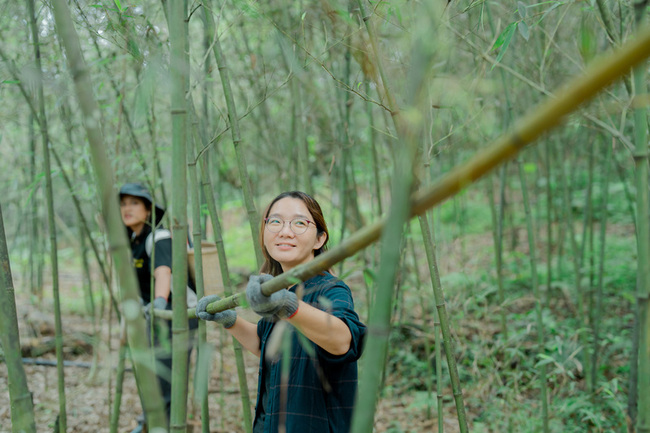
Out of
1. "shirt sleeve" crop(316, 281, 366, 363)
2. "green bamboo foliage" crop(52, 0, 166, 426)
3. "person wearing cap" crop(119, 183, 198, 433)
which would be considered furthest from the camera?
"person wearing cap" crop(119, 183, 198, 433)

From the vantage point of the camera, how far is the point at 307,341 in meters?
1.28

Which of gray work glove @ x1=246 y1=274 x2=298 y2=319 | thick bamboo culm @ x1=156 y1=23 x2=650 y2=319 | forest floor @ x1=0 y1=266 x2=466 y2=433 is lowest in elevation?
forest floor @ x1=0 y1=266 x2=466 y2=433

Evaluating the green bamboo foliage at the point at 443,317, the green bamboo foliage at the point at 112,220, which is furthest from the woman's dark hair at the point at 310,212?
the green bamboo foliage at the point at 112,220

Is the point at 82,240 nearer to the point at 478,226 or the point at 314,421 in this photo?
the point at 314,421

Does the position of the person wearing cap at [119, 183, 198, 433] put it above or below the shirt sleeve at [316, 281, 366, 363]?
above

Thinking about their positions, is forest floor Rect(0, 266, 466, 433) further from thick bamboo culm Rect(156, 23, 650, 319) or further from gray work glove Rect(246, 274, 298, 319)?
thick bamboo culm Rect(156, 23, 650, 319)

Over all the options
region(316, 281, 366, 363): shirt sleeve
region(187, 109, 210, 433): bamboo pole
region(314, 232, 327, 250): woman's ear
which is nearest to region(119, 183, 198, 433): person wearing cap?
region(187, 109, 210, 433): bamboo pole

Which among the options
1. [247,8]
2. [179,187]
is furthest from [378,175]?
[179,187]

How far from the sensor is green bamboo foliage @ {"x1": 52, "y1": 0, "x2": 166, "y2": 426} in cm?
77

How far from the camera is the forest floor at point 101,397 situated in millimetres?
3223

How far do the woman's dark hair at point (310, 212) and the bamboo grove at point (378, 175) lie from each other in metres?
0.08

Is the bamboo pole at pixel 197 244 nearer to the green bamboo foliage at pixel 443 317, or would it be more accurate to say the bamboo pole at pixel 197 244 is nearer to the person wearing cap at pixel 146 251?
the green bamboo foliage at pixel 443 317

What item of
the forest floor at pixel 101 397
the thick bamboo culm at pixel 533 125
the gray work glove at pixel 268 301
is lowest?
the forest floor at pixel 101 397

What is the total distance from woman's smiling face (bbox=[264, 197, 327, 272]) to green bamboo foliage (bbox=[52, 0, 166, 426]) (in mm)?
711
